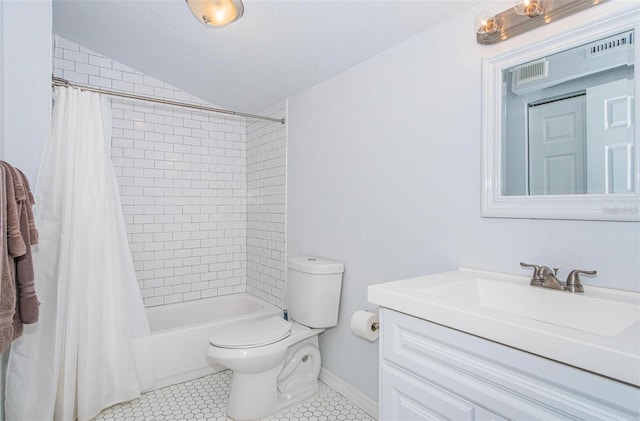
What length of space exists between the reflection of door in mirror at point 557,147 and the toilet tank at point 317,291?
1180 millimetres

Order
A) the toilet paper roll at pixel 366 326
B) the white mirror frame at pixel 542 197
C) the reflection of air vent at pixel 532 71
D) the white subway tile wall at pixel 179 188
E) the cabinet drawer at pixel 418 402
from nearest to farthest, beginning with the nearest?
the cabinet drawer at pixel 418 402 < the white mirror frame at pixel 542 197 < the reflection of air vent at pixel 532 71 < the toilet paper roll at pixel 366 326 < the white subway tile wall at pixel 179 188

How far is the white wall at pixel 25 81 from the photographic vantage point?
157 cm

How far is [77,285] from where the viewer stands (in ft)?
6.32

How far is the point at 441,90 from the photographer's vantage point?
1.65 metres

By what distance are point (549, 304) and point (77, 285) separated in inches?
87.6

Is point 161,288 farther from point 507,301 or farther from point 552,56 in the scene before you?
point 552,56

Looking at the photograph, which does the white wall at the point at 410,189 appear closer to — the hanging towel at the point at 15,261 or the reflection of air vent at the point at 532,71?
the reflection of air vent at the point at 532,71

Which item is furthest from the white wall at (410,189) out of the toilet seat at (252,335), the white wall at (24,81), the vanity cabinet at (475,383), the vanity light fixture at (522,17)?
the white wall at (24,81)

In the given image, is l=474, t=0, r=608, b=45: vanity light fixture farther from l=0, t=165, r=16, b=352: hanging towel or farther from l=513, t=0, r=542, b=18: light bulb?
l=0, t=165, r=16, b=352: hanging towel

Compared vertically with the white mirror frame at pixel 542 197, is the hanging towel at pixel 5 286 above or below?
below

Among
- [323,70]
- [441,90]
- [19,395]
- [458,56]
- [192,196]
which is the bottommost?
[19,395]

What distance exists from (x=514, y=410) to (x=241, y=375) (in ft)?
4.81

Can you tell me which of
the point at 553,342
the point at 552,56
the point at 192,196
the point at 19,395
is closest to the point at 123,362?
the point at 19,395

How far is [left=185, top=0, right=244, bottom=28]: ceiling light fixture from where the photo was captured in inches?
59.2
